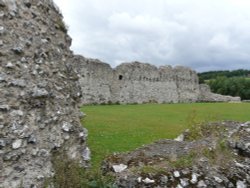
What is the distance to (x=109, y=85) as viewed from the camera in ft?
118

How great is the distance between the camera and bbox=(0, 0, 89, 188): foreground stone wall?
18.3ft

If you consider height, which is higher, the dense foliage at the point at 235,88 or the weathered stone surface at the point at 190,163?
the dense foliage at the point at 235,88

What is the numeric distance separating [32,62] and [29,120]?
0.94 m

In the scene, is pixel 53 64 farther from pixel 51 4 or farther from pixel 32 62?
pixel 51 4

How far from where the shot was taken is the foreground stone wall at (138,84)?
3406 centimetres

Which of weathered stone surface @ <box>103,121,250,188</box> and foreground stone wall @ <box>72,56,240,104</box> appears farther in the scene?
foreground stone wall @ <box>72,56,240,104</box>

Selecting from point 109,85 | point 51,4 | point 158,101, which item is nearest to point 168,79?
point 158,101

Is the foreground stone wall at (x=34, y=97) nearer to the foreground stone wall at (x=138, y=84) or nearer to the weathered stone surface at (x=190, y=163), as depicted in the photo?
the weathered stone surface at (x=190, y=163)

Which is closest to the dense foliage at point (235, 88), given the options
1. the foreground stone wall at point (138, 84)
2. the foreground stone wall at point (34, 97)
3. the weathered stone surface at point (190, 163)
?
the foreground stone wall at point (138, 84)

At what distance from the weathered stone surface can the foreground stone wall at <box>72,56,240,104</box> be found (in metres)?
22.9

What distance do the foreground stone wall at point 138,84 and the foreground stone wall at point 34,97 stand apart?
22.7 m

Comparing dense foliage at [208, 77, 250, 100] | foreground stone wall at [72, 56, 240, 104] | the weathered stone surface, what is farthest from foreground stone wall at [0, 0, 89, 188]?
dense foliage at [208, 77, 250, 100]

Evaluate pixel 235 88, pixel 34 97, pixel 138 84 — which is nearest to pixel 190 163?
pixel 34 97

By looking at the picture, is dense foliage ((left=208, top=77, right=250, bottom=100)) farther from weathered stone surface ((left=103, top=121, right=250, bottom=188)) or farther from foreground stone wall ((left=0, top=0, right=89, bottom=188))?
foreground stone wall ((left=0, top=0, right=89, bottom=188))
